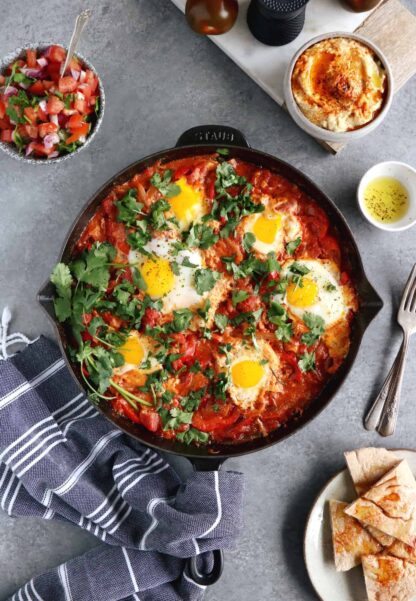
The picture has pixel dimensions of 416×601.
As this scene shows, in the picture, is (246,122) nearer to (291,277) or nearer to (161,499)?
(291,277)

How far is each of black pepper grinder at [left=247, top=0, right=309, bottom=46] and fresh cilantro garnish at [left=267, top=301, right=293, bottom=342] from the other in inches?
70.3

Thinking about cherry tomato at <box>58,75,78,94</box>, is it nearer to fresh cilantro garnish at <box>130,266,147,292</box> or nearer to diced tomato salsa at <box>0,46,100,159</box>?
diced tomato salsa at <box>0,46,100,159</box>

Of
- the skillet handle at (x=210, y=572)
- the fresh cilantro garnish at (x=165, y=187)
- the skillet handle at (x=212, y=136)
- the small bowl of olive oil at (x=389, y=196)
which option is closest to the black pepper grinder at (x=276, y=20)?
the skillet handle at (x=212, y=136)

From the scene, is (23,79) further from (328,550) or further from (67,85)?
(328,550)

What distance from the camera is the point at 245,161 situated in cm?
469

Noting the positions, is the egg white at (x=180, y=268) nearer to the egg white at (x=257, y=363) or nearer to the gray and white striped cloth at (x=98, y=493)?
the egg white at (x=257, y=363)

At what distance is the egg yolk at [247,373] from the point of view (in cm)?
456

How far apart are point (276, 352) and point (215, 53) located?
2192mm

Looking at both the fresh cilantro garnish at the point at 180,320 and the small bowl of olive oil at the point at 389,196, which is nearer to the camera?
the fresh cilantro garnish at the point at 180,320

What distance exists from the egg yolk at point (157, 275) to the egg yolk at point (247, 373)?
2.27 feet

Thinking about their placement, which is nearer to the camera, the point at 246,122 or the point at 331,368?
the point at 331,368

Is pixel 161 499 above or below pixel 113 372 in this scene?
below

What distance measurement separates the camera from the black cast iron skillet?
14.6ft

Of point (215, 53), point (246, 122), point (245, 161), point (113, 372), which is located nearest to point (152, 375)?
point (113, 372)
